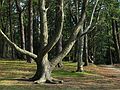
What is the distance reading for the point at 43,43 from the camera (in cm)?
2188

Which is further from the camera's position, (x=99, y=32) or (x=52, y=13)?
(x=99, y=32)

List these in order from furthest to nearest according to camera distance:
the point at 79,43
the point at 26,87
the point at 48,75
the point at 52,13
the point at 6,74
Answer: the point at 52,13 < the point at 79,43 < the point at 6,74 < the point at 48,75 < the point at 26,87

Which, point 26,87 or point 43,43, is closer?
point 26,87

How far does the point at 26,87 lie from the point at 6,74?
20.6 feet

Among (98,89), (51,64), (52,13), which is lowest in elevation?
(98,89)

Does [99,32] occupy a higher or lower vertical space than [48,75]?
higher

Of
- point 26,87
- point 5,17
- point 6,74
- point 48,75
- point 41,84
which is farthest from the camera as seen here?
point 5,17

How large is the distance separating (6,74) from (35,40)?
3929 centimetres

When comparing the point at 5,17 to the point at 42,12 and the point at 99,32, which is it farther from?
the point at 42,12

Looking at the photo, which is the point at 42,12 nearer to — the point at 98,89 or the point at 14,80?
the point at 14,80

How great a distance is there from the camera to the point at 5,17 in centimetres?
6019

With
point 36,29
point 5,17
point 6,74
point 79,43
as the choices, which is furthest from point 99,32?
point 6,74

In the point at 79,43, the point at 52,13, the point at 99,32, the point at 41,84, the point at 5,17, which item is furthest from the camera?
the point at 99,32

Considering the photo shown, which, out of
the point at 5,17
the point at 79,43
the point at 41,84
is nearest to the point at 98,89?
the point at 41,84
